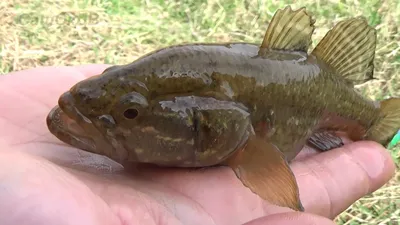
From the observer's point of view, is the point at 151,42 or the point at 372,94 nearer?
the point at 372,94

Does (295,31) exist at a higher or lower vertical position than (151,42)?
higher

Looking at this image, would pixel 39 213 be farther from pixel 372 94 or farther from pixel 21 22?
pixel 21 22

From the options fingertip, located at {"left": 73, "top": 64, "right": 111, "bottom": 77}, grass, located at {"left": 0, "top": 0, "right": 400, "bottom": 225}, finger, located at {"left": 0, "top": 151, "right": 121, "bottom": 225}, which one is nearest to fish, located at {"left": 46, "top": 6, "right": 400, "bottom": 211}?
finger, located at {"left": 0, "top": 151, "right": 121, "bottom": 225}

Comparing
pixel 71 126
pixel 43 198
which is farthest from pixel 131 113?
pixel 43 198

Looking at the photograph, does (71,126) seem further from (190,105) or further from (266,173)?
(266,173)

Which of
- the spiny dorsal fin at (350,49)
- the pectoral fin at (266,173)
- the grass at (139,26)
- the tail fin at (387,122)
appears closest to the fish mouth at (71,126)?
the pectoral fin at (266,173)

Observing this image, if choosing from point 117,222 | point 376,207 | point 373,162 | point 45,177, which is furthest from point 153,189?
point 376,207

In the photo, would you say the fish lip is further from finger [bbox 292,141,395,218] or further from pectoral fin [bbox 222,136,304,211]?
finger [bbox 292,141,395,218]
